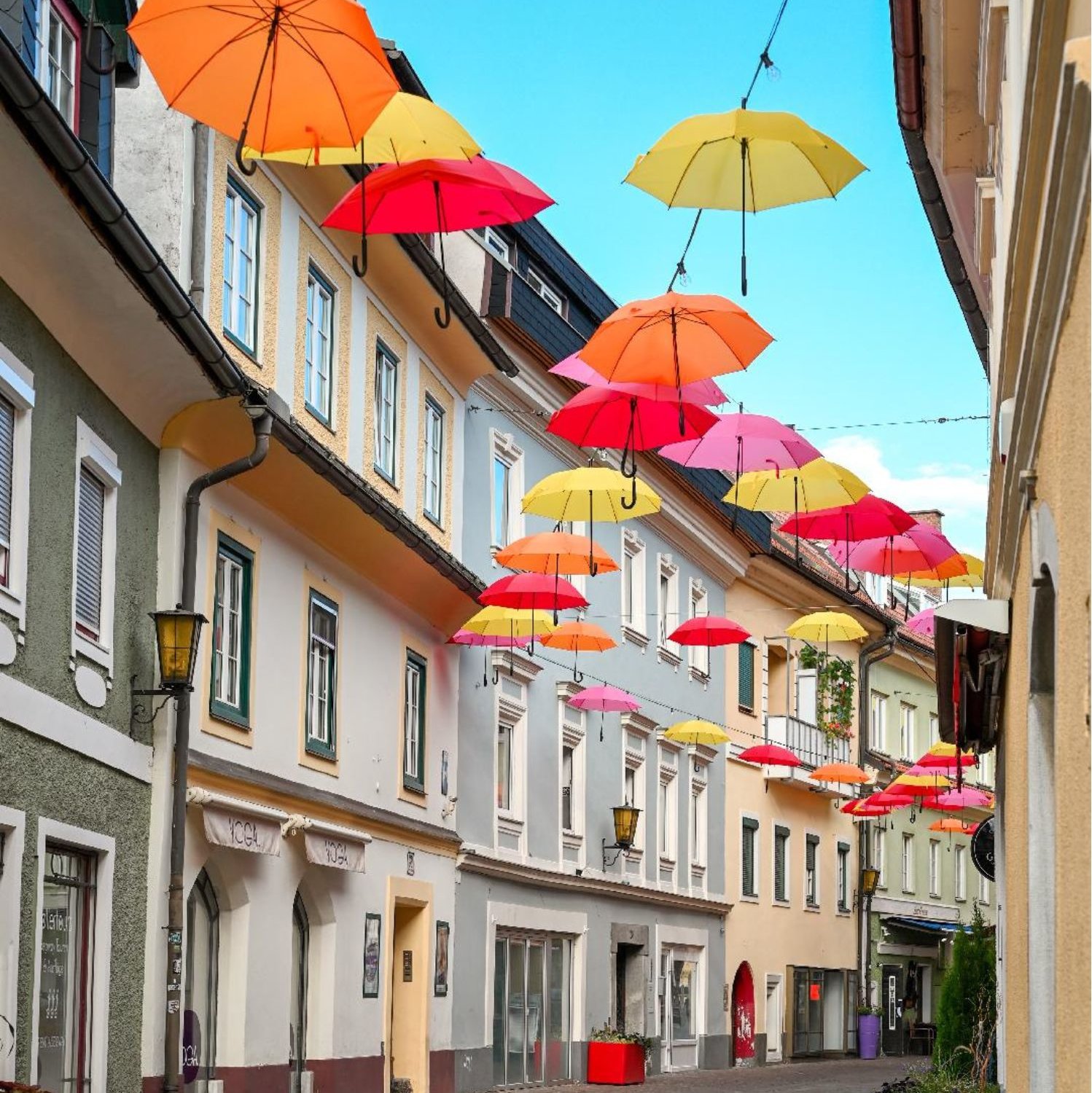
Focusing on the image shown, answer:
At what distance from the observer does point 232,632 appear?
707 inches

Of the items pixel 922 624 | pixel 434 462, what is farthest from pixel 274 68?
pixel 922 624

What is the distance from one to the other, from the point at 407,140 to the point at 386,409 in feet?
41.3

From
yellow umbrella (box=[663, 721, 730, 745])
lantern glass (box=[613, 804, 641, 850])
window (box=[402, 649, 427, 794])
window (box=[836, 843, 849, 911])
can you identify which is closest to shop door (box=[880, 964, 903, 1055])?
window (box=[836, 843, 849, 911])

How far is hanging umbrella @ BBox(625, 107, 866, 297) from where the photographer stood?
11562 mm

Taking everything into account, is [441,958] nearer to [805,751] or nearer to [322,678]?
[322,678]

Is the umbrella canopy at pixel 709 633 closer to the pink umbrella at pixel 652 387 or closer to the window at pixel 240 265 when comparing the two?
the window at pixel 240 265

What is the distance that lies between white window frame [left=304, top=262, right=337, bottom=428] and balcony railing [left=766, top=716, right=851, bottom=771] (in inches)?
821

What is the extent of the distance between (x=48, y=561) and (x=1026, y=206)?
8.61 metres

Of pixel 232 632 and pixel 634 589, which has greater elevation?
pixel 634 589

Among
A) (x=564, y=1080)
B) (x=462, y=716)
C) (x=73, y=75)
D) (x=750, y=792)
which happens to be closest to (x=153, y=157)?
(x=73, y=75)

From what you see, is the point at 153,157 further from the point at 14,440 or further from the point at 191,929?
the point at 191,929

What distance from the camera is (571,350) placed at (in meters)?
29.7

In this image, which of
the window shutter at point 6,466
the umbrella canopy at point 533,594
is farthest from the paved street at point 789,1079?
the window shutter at point 6,466

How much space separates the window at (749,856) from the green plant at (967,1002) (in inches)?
381
